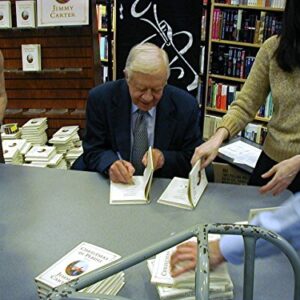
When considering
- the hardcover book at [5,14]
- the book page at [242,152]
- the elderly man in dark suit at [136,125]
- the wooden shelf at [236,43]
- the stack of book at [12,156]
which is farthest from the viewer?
the wooden shelf at [236,43]

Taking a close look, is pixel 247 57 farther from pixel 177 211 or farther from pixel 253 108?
pixel 177 211

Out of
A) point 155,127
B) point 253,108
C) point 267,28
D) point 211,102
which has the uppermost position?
point 267,28

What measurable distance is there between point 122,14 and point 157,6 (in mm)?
281

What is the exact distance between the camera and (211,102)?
481 centimetres

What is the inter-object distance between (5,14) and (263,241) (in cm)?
293

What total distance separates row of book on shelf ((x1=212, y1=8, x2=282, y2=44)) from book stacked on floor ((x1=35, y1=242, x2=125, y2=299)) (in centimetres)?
341

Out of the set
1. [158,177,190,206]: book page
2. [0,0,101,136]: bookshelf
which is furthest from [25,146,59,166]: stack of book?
[158,177,190,206]: book page

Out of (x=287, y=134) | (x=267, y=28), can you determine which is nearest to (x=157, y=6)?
(x=267, y=28)

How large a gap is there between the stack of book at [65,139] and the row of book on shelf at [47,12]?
0.81 m

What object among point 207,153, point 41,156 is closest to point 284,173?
point 207,153

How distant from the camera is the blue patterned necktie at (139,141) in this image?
2.08 meters

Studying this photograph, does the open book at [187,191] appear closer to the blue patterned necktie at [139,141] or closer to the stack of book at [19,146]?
the blue patterned necktie at [139,141]

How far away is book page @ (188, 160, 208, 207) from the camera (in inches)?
62.1

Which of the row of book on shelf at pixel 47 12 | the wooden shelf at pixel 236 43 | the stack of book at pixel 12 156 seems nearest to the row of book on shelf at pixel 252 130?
the wooden shelf at pixel 236 43
